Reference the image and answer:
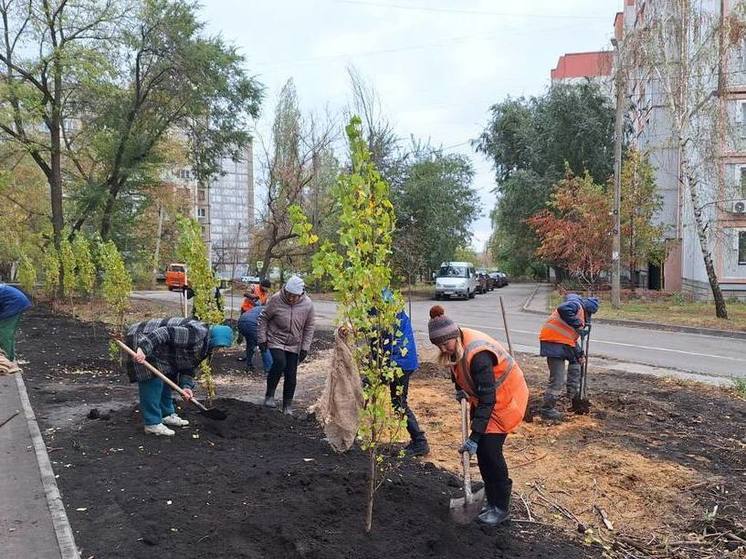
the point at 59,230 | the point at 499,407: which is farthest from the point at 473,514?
the point at 59,230

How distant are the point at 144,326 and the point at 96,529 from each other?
202cm

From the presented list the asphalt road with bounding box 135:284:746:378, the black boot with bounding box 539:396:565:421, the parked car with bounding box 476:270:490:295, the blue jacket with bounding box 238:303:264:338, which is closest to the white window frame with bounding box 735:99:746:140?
the asphalt road with bounding box 135:284:746:378

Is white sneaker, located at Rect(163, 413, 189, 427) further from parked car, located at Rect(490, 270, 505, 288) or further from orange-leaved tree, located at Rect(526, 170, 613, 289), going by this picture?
parked car, located at Rect(490, 270, 505, 288)

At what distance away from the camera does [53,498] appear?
13.3ft

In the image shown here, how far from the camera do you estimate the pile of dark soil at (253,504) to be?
3402 millimetres

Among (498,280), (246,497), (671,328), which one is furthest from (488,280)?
(246,497)

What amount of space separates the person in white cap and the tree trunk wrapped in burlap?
4.33 feet

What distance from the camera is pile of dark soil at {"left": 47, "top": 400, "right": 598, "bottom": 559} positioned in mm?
3402

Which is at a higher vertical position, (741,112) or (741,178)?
(741,112)

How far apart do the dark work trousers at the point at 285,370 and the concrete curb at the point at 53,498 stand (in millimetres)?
2249

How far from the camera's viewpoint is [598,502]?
4.38 meters

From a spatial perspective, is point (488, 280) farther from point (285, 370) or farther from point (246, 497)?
point (246, 497)

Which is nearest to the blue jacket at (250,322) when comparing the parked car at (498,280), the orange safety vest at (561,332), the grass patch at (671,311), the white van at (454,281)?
the orange safety vest at (561,332)

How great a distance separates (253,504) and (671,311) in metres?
20.2
